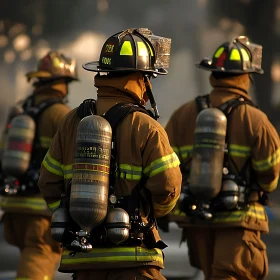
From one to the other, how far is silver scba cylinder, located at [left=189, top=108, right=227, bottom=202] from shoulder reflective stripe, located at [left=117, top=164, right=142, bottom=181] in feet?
5.66

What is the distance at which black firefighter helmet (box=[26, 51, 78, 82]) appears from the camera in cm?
894

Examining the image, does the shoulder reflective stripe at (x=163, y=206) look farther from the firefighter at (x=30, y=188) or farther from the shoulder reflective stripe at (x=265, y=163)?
the firefighter at (x=30, y=188)

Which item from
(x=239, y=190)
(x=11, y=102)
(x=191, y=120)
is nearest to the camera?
(x=239, y=190)

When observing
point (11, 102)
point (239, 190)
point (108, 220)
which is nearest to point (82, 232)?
point (108, 220)

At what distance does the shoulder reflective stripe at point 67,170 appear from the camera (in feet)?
19.0

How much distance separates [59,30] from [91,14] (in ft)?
2.35

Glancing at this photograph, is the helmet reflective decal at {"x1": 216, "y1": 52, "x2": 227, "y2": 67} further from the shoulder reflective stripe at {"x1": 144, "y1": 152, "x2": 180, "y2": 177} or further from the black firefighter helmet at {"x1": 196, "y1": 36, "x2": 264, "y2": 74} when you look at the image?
the shoulder reflective stripe at {"x1": 144, "y1": 152, "x2": 180, "y2": 177}

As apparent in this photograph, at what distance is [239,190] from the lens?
24.5 feet

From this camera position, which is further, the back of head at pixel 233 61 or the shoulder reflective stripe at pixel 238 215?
the back of head at pixel 233 61

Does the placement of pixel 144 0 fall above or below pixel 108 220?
above

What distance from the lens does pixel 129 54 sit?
5.79m

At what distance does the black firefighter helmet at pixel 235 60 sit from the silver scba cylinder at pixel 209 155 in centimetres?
72

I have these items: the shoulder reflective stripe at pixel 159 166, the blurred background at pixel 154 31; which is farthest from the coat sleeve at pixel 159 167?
the blurred background at pixel 154 31

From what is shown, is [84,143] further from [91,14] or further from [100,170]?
[91,14]
